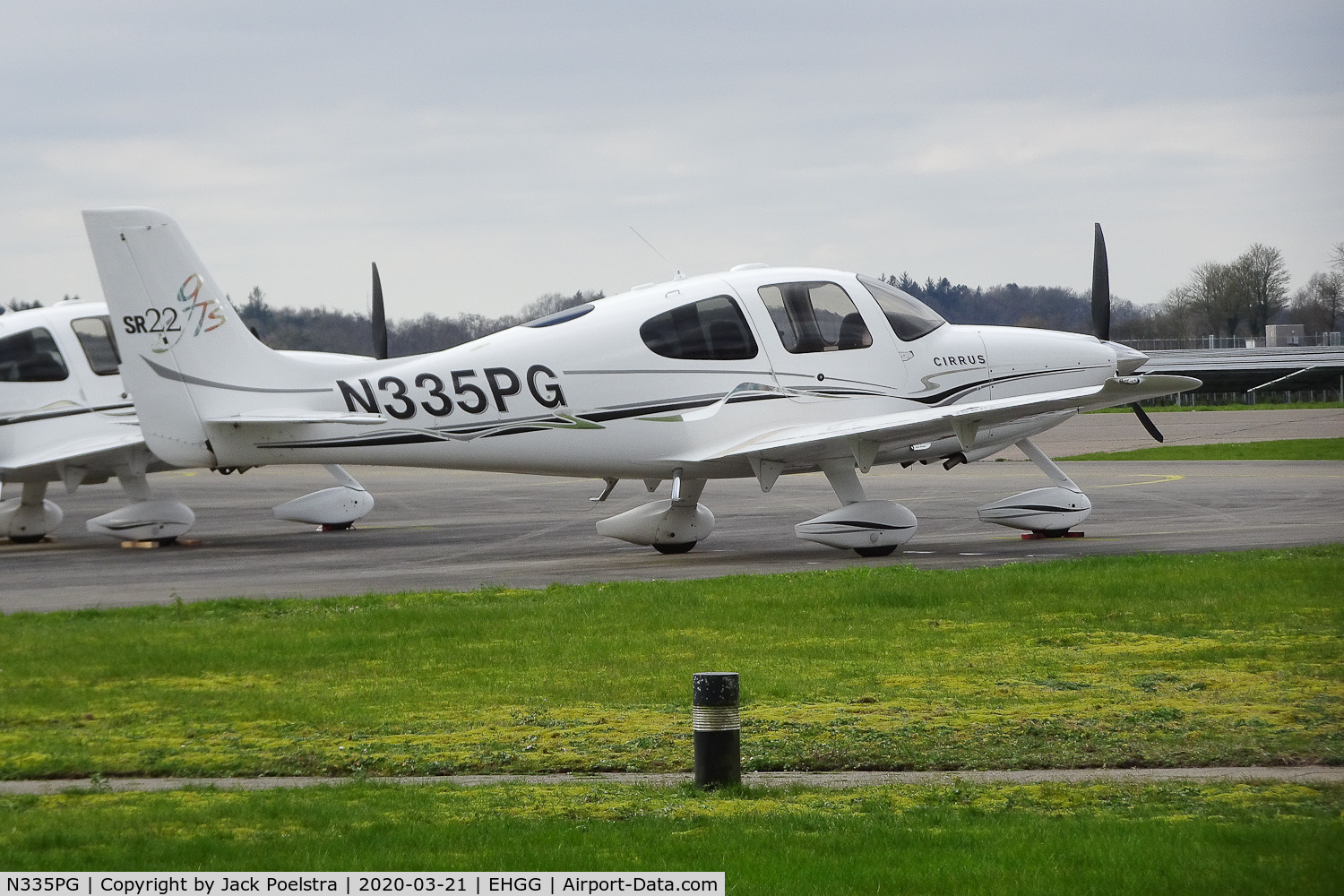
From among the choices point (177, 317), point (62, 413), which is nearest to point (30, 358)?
point (62, 413)

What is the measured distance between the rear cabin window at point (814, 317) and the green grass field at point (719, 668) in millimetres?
4435

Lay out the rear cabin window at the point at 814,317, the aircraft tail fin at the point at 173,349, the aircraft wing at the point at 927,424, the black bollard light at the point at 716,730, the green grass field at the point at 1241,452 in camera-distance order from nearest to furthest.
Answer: the black bollard light at the point at 716,730 → the aircraft wing at the point at 927,424 → the rear cabin window at the point at 814,317 → the aircraft tail fin at the point at 173,349 → the green grass field at the point at 1241,452

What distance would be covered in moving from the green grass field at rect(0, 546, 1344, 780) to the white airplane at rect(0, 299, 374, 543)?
8.70 m

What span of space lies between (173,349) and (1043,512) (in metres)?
11.5

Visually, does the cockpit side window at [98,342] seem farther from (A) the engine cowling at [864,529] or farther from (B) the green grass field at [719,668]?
(A) the engine cowling at [864,529]

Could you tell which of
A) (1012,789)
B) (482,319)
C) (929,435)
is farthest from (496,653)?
(482,319)

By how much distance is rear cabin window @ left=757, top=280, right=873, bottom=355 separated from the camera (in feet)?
60.6

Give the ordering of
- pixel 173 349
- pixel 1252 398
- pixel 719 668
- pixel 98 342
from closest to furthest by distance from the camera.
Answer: pixel 719 668, pixel 173 349, pixel 98 342, pixel 1252 398

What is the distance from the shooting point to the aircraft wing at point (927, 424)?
55.8ft

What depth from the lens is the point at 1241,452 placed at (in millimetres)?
37406

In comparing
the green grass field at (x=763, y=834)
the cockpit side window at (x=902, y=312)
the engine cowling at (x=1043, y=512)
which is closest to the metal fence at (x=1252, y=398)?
the engine cowling at (x=1043, y=512)

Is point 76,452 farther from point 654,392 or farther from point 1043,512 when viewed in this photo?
point 1043,512

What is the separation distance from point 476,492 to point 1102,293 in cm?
1602
